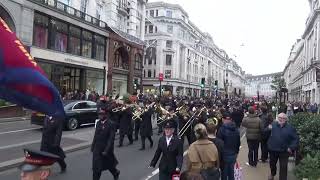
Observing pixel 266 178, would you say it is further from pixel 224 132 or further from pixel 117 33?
pixel 117 33

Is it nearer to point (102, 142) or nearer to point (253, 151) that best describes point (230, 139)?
point (102, 142)

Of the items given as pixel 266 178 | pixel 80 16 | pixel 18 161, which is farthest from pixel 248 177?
pixel 80 16

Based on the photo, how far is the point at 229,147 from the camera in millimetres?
10234

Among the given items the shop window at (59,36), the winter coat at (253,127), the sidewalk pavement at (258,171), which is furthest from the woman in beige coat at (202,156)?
the shop window at (59,36)

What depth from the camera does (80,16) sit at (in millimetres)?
41969

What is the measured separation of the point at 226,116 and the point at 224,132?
0.53 m

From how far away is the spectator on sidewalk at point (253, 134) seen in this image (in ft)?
45.3

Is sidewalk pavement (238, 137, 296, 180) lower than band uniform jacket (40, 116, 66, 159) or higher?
lower

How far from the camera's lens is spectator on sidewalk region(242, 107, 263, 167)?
13.8 m

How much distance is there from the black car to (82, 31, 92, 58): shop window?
752 inches

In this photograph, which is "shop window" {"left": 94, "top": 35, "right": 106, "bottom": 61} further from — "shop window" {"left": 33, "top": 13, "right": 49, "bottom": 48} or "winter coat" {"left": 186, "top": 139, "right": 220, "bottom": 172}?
"winter coat" {"left": 186, "top": 139, "right": 220, "bottom": 172}

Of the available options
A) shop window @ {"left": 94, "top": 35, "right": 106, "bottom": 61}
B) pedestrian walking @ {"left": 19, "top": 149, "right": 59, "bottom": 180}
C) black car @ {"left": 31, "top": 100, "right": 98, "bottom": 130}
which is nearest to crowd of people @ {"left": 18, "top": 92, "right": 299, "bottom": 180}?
pedestrian walking @ {"left": 19, "top": 149, "right": 59, "bottom": 180}

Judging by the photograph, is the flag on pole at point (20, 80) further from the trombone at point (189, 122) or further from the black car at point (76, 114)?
the black car at point (76, 114)

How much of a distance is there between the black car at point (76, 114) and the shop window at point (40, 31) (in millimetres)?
12214
